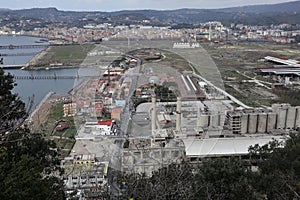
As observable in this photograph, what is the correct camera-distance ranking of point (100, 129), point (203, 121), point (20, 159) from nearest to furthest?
point (20, 159), point (100, 129), point (203, 121)

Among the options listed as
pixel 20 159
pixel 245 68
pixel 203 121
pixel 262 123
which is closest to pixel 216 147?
pixel 203 121

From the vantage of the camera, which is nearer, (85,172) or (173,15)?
(85,172)

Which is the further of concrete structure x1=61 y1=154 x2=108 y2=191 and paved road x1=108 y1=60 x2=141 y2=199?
paved road x1=108 y1=60 x2=141 y2=199

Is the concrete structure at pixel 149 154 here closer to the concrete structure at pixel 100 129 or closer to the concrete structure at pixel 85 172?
the concrete structure at pixel 85 172

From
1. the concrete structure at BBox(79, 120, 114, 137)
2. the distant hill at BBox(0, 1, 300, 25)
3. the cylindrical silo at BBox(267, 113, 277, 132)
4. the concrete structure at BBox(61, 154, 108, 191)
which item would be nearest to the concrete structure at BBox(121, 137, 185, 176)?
the concrete structure at BBox(61, 154, 108, 191)

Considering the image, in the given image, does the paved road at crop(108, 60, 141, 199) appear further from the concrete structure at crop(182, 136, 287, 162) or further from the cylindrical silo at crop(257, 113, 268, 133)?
the cylindrical silo at crop(257, 113, 268, 133)

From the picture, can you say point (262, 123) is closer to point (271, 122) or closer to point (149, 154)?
point (271, 122)
